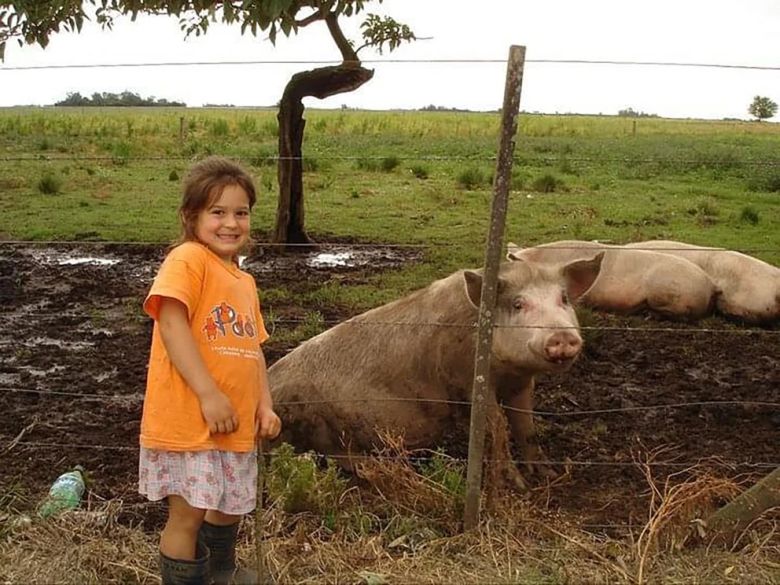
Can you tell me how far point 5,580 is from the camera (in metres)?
3.96

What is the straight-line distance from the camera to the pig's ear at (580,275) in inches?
203

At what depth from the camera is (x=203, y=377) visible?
3355mm

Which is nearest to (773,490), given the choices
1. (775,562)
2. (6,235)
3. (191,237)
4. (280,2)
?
(775,562)

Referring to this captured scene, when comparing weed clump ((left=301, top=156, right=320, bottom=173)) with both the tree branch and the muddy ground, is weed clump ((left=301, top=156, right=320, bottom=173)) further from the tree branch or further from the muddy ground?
the muddy ground

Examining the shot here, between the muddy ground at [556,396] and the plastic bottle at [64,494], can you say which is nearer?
the plastic bottle at [64,494]

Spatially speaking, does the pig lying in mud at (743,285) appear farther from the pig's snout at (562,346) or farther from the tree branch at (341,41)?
the pig's snout at (562,346)

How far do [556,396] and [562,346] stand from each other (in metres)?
2.21

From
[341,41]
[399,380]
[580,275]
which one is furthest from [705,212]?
[399,380]

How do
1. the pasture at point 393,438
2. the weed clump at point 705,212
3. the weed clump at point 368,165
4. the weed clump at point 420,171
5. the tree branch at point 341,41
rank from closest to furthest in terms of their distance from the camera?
the pasture at point 393,438 → the tree branch at point 341,41 → the weed clump at point 705,212 → the weed clump at point 420,171 → the weed clump at point 368,165

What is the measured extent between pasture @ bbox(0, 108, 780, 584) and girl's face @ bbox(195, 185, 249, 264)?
1.41 m

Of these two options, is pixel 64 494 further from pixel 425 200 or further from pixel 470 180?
pixel 470 180

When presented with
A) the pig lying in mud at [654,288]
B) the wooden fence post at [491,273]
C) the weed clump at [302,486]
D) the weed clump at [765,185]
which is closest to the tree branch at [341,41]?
the pig lying in mud at [654,288]

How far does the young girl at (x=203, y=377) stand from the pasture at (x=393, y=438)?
2.07ft

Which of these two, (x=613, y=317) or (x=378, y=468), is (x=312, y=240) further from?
(x=378, y=468)
